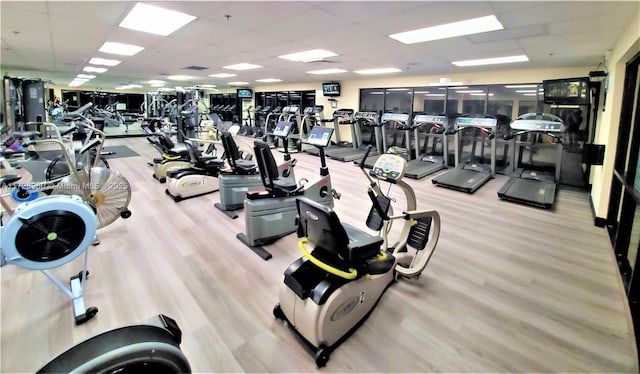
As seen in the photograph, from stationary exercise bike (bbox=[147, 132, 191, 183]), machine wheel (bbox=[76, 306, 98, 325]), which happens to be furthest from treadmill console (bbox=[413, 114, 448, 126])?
machine wheel (bbox=[76, 306, 98, 325])

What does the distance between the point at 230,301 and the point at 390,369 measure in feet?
4.32

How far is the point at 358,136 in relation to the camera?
10.1 meters

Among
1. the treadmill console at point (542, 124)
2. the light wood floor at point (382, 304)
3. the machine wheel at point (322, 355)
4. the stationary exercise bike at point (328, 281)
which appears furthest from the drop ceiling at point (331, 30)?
the machine wheel at point (322, 355)

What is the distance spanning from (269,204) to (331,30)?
7.55 feet

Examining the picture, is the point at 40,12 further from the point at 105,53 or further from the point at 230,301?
the point at 230,301

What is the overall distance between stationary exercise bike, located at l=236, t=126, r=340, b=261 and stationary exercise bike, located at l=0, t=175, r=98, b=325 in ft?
4.84

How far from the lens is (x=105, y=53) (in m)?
6.00

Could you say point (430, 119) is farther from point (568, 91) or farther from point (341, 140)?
point (341, 140)

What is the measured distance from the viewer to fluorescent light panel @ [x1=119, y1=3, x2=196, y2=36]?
3273 mm

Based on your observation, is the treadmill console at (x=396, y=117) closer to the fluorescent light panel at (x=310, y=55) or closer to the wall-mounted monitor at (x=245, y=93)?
the fluorescent light panel at (x=310, y=55)

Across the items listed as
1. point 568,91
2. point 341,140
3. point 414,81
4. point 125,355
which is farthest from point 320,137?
point 341,140

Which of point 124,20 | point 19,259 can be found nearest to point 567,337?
point 19,259

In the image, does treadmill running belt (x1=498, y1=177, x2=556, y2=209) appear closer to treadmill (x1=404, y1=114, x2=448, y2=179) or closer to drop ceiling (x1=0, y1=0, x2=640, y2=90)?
treadmill (x1=404, y1=114, x2=448, y2=179)

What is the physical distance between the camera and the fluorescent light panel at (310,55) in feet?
17.4
